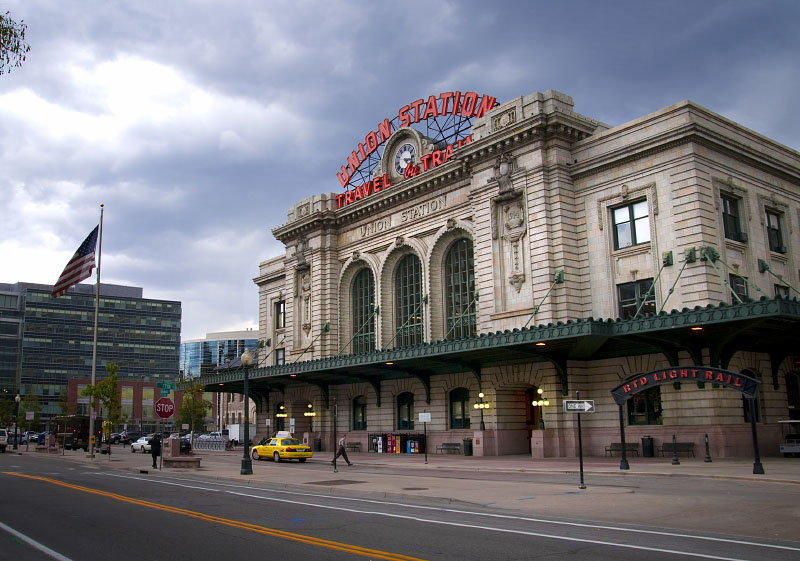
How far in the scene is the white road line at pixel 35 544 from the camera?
1130cm

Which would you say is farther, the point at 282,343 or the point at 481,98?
the point at 282,343

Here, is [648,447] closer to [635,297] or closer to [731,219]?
[635,297]

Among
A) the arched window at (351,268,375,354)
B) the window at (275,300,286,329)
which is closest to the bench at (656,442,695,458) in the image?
the arched window at (351,268,375,354)

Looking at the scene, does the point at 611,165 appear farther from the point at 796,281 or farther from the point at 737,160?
the point at 796,281

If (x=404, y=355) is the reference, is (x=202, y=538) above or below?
below

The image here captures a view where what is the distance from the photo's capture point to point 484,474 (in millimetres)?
28938

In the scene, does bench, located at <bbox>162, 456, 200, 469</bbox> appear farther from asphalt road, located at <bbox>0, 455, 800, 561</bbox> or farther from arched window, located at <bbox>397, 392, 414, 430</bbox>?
arched window, located at <bbox>397, 392, 414, 430</bbox>

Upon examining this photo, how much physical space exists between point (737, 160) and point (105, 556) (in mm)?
35878

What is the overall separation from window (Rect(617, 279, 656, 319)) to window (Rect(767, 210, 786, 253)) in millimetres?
7970

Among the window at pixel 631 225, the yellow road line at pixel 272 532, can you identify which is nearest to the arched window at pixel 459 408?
the window at pixel 631 225

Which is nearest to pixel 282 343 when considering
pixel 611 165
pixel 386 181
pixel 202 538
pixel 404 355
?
pixel 386 181

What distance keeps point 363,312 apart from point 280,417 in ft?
46.0

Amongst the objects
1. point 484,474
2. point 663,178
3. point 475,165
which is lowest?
point 484,474

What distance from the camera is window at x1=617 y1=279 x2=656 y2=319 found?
35.8 meters
